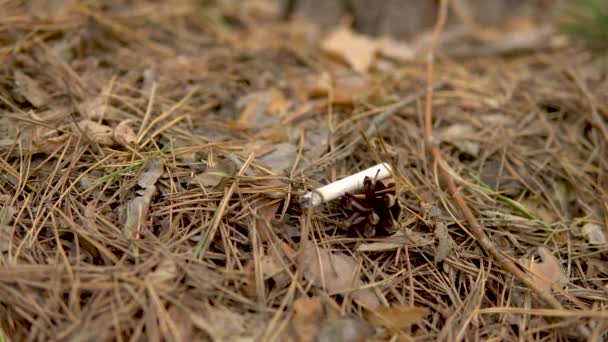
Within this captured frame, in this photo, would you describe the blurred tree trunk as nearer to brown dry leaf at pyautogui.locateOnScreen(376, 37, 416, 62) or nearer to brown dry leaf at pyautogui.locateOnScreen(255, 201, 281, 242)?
brown dry leaf at pyautogui.locateOnScreen(376, 37, 416, 62)

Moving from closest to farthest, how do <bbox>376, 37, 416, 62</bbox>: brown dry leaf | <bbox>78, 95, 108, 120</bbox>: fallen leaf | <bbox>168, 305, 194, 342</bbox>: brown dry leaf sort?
<bbox>168, 305, 194, 342</bbox>: brown dry leaf → <bbox>78, 95, 108, 120</bbox>: fallen leaf → <bbox>376, 37, 416, 62</bbox>: brown dry leaf

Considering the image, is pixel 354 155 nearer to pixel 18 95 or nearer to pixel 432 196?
pixel 432 196

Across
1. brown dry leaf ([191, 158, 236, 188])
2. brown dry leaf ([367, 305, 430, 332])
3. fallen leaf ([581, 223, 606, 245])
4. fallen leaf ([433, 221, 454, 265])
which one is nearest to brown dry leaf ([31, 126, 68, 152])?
brown dry leaf ([191, 158, 236, 188])

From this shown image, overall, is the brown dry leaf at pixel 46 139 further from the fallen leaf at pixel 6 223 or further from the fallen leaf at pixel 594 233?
the fallen leaf at pixel 594 233

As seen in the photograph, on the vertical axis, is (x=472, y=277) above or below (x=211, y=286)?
below

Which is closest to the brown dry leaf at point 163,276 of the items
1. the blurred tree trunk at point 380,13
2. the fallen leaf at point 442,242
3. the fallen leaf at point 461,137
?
the fallen leaf at point 442,242

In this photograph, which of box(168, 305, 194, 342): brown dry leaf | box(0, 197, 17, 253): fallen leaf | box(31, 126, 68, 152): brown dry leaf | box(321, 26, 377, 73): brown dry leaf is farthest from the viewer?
box(321, 26, 377, 73): brown dry leaf

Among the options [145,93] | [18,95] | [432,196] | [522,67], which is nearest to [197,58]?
[145,93]
